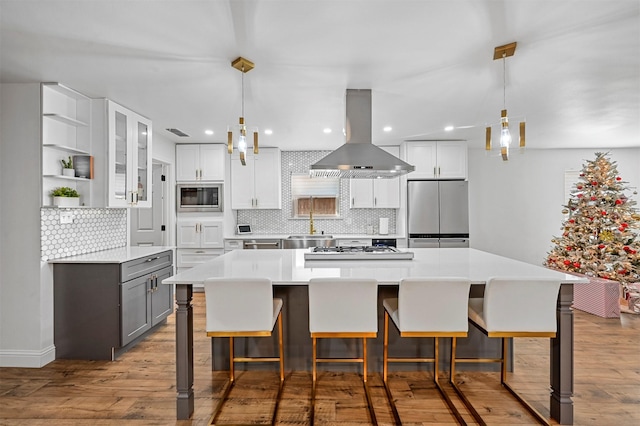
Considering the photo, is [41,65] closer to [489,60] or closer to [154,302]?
[154,302]

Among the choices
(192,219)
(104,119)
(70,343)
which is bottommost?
(70,343)

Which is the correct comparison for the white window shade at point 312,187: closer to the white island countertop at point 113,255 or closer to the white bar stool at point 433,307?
the white island countertop at point 113,255

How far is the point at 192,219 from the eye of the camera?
5836mm

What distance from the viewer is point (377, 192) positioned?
233 inches

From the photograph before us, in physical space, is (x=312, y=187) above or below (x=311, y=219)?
above

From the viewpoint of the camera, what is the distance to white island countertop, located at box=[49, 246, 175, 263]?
3.15m

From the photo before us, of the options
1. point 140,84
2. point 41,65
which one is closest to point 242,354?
point 140,84

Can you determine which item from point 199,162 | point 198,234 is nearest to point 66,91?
point 199,162

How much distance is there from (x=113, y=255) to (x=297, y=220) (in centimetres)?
332

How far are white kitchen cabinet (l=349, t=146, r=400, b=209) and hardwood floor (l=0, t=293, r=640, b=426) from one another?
3095 millimetres

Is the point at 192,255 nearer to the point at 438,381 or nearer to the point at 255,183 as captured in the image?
Result: the point at 255,183

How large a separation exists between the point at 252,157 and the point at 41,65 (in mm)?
3467

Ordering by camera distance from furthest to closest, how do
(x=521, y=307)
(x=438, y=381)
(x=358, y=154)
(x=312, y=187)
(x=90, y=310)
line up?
(x=312, y=187) → (x=358, y=154) → (x=90, y=310) → (x=438, y=381) → (x=521, y=307)

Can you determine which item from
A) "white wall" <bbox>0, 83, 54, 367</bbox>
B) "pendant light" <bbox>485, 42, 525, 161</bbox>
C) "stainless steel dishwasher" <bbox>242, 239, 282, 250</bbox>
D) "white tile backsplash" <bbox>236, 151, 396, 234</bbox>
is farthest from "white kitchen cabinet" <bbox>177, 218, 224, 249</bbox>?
"pendant light" <bbox>485, 42, 525, 161</bbox>
